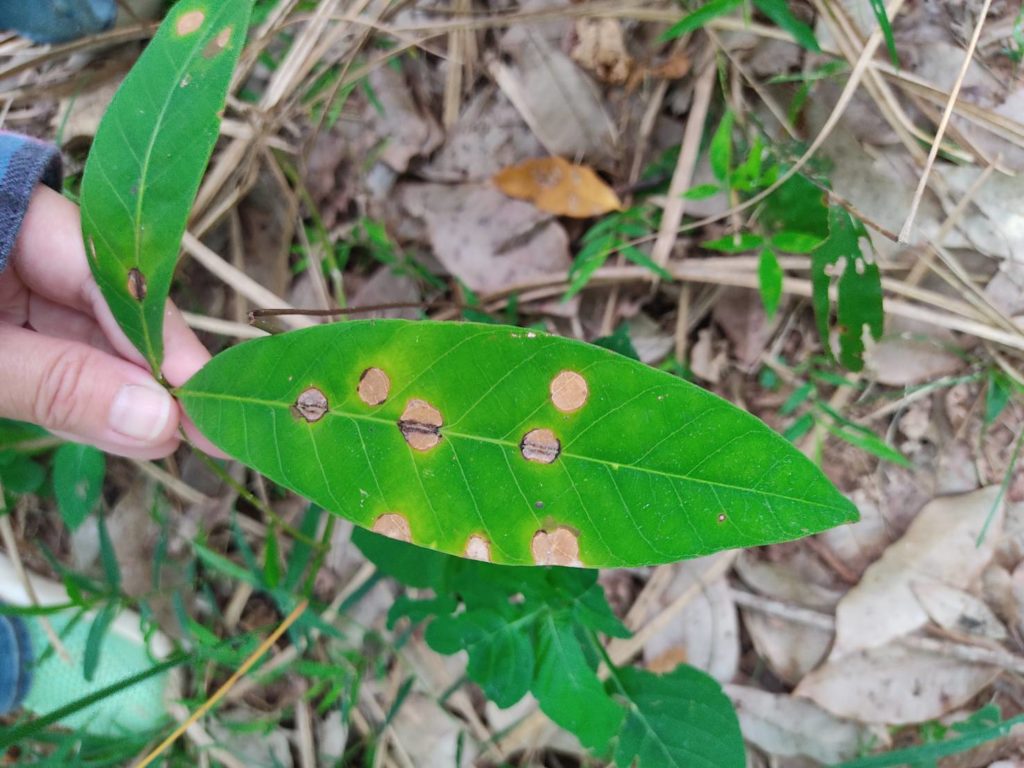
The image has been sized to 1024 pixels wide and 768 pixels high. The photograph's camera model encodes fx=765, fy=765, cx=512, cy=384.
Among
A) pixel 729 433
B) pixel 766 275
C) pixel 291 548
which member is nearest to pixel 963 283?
pixel 766 275

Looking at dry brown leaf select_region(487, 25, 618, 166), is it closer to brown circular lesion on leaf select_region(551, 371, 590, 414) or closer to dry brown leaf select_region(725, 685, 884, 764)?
brown circular lesion on leaf select_region(551, 371, 590, 414)

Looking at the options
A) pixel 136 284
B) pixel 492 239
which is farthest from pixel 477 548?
pixel 492 239

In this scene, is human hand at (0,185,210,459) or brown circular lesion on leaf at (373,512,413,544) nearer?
brown circular lesion on leaf at (373,512,413,544)

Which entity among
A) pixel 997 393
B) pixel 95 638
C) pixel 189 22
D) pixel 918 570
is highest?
pixel 189 22

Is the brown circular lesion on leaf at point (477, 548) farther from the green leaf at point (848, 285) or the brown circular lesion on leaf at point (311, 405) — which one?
the green leaf at point (848, 285)

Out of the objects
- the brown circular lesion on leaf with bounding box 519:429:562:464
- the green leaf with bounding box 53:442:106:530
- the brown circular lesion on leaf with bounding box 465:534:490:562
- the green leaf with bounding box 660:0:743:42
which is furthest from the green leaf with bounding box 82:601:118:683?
the green leaf with bounding box 660:0:743:42

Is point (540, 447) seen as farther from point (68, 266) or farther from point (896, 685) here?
point (896, 685)
